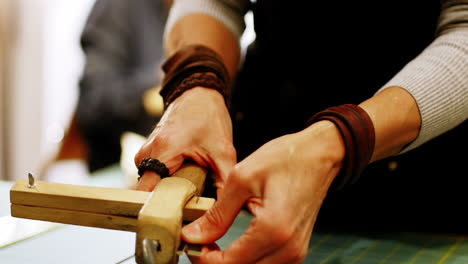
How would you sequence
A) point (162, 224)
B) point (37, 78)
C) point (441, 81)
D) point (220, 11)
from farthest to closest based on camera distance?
1. point (37, 78)
2. point (220, 11)
3. point (441, 81)
4. point (162, 224)

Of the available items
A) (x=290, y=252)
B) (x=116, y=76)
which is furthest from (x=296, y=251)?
(x=116, y=76)

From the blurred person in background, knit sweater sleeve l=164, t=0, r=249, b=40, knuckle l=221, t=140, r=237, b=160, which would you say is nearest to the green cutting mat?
knuckle l=221, t=140, r=237, b=160

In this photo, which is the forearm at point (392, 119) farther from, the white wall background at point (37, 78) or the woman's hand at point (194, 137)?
the white wall background at point (37, 78)

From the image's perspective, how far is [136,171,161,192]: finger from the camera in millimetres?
700

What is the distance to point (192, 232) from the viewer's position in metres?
0.60

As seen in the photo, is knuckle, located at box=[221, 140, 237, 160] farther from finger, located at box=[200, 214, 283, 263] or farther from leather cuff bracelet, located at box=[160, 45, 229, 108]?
finger, located at box=[200, 214, 283, 263]

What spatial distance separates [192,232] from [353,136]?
0.88 ft

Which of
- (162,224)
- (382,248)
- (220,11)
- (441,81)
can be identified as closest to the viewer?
(162,224)

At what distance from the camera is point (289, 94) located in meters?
1.11

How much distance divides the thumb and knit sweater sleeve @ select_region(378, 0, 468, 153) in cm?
38

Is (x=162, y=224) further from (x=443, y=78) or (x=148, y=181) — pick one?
(x=443, y=78)

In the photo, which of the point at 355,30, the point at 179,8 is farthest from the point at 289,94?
the point at 179,8

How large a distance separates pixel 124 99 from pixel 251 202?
6.95 ft

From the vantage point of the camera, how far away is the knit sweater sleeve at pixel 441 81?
76 centimetres
